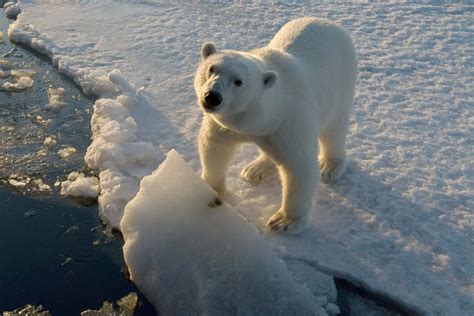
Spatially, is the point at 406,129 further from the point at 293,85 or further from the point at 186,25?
→ the point at 186,25

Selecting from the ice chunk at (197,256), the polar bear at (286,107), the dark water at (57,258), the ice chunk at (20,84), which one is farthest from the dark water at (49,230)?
the polar bear at (286,107)

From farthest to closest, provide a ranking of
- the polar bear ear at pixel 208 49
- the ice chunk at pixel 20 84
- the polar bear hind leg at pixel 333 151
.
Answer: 1. the ice chunk at pixel 20 84
2. the polar bear hind leg at pixel 333 151
3. the polar bear ear at pixel 208 49

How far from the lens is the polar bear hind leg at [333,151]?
2996 mm

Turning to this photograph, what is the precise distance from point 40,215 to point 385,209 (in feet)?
6.28

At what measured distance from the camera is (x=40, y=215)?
A: 8.66 feet

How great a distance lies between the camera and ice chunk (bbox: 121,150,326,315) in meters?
2.13

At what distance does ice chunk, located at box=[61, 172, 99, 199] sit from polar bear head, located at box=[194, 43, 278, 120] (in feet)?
3.51

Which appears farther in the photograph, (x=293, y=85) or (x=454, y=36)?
(x=454, y=36)

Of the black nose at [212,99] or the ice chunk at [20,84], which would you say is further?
the ice chunk at [20,84]

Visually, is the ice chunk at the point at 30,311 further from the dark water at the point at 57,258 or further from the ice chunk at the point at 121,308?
the ice chunk at the point at 121,308

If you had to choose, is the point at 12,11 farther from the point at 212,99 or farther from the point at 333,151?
the point at 212,99

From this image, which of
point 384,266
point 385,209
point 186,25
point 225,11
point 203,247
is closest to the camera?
point 203,247

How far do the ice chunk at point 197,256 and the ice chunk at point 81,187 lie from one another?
0.53 meters

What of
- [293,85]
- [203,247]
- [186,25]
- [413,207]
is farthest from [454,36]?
[203,247]
